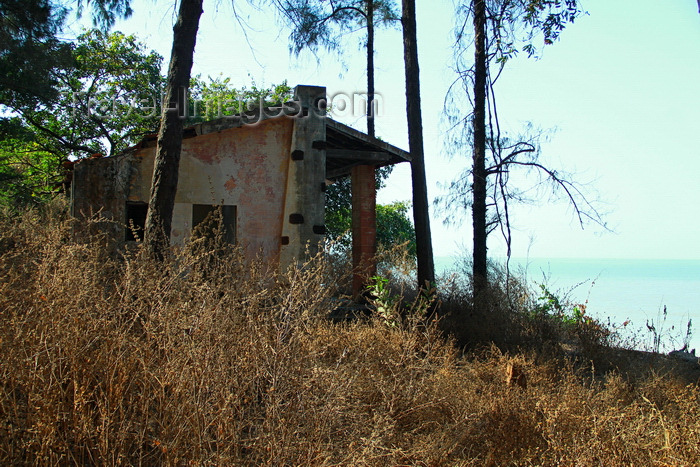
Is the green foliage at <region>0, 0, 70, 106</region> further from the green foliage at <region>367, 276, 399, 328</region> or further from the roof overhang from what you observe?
the green foliage at <region>367, 276, 399, 328</region>

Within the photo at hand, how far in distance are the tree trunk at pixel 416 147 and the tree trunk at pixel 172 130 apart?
445 centimetres

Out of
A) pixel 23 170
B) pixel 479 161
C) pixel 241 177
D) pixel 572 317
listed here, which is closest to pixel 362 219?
pixel 241 177

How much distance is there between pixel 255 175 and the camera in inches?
404

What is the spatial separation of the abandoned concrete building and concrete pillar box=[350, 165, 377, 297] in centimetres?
32

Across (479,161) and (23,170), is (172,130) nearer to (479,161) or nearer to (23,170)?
(479,161)

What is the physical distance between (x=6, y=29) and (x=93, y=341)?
39.5ft

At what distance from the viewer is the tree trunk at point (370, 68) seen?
50.1ft

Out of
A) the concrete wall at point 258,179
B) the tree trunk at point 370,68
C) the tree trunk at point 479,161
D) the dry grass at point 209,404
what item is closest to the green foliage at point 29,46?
the concrete wall at point 258,179

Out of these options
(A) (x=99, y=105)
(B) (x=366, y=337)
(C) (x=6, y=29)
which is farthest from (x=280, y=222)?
(A) (x=99, y=105)

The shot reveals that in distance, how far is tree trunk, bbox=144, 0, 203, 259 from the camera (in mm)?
7301

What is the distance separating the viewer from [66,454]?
2990mm

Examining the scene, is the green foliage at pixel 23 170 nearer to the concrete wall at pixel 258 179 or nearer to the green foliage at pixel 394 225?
the concrete wall at pixel 258 179

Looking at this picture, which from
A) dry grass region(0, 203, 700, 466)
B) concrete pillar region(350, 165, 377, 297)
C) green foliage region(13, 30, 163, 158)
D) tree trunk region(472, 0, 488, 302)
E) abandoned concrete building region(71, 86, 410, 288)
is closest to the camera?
dry grass region(0, 203, 700, 466)

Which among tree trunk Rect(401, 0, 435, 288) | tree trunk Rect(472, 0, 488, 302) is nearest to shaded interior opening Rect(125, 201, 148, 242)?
tree trunk Rect(401, 0, 435, 288)
